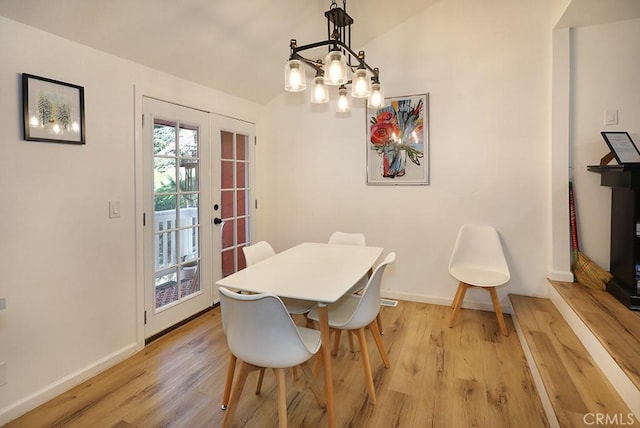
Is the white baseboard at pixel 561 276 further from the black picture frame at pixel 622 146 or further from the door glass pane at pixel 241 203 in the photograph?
the door glass pane at pixel 241 203

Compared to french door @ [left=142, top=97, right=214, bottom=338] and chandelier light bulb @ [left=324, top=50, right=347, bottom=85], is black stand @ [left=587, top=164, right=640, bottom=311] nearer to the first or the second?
chandelier light bulb @ [left=324, top=50, right=347, bottom=85]

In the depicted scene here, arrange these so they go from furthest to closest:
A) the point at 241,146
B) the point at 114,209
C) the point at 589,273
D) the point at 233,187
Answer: the point at 241,146
the point at 233,187
the point at 589,273
the point at 114,209

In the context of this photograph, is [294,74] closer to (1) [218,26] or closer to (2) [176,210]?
(1) [218,26]

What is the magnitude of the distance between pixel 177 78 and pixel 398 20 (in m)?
2.19

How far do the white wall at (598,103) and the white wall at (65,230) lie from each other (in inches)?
138

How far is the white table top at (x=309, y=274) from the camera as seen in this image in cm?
165

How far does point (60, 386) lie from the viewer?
1.98m

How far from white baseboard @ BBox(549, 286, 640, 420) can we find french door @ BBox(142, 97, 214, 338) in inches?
119

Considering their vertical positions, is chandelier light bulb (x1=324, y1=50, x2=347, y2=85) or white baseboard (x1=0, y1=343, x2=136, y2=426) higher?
chandelier light bulb (x1=324, y1=50, x2=347, y2=85)

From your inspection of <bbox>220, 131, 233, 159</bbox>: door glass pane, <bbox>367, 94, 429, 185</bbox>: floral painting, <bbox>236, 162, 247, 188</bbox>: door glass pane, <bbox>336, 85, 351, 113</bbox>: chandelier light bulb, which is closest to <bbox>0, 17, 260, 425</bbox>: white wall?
<bbox>220, 131, 233, 159</bbox>: door glass pane

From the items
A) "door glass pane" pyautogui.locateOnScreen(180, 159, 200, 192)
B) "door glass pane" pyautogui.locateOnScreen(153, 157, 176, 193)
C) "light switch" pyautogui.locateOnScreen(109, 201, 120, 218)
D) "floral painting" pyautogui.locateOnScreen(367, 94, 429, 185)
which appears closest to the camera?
"light switch" pyautogui.locateOnScreen(109, 201, 120, 218)

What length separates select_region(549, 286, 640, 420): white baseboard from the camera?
1512 millimetres

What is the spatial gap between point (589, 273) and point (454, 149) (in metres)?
1.51

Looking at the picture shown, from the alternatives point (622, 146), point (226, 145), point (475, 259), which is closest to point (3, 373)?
point (226, 145)
